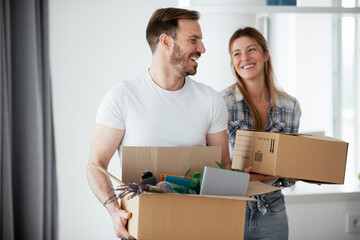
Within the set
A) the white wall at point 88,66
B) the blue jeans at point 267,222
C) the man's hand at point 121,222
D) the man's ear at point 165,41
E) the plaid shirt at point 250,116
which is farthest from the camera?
the white wall at point 88,66

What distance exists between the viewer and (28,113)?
2.09 meters

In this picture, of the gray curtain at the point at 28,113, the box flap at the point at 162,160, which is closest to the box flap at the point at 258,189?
the box flap at the point at 162,160

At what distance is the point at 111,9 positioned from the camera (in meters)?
2.39

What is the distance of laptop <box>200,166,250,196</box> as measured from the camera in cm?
117

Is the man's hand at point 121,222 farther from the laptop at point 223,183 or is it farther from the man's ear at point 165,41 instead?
the man's ear at point 165,41

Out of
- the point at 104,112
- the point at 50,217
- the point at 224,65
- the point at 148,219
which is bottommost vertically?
the point at 50,217

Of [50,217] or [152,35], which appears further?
[50,217]

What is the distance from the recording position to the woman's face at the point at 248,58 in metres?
2.01

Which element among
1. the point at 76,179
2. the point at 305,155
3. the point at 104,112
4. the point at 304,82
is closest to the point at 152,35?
the point at 104,112

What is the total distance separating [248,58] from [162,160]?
0.87 m

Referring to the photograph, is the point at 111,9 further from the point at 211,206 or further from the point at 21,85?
the point at 211,206

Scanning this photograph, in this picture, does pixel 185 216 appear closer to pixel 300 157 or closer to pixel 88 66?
pixel 300 157

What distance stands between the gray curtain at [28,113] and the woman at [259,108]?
94 cm

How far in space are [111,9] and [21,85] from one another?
0.69m
